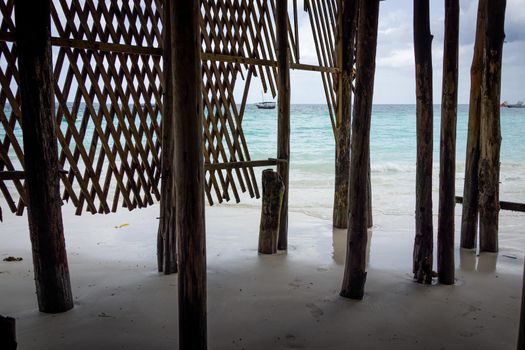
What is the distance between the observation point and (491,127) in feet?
14.2

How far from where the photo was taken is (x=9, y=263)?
414 cm

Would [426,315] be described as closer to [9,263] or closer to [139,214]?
[9,263]

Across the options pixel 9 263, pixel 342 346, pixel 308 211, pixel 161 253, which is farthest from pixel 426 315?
pixel 308 211

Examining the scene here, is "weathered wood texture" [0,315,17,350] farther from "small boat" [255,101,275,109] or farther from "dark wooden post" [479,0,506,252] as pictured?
"small boat" [255,101,275,109]

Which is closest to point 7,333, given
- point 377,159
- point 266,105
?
point 377,159

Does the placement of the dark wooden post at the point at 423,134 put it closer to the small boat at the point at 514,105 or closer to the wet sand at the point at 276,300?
the wet sand at the point at 276,300

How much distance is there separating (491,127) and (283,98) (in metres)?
1.89

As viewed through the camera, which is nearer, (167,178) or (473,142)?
(167,178)

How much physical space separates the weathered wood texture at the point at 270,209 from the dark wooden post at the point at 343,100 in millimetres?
1208

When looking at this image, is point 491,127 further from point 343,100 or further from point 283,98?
point 283,98

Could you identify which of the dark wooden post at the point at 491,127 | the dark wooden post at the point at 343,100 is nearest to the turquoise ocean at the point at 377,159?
the dark wooden post at the point at 343,100

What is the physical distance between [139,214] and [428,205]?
14.4ft

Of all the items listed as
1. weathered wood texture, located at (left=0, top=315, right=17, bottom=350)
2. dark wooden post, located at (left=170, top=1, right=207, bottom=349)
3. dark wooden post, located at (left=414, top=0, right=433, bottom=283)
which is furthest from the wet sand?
weathered wood texture, located at (left=0, top=315, right=17, bottom=350)

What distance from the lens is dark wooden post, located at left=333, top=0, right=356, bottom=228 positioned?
518 cm
